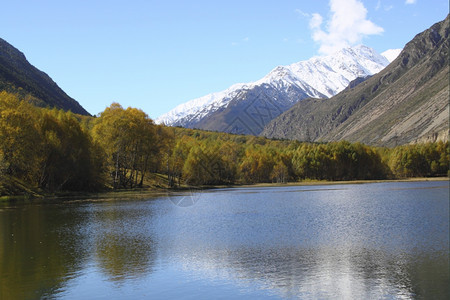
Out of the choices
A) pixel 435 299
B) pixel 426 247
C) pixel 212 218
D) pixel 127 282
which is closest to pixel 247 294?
pixel 127 282

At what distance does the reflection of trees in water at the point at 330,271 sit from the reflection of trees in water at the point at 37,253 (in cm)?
875

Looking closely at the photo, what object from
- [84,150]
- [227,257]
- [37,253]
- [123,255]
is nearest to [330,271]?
[227,257]

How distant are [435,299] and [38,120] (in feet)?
282

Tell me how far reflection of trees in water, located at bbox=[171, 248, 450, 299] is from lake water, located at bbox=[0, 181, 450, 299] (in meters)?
0.06

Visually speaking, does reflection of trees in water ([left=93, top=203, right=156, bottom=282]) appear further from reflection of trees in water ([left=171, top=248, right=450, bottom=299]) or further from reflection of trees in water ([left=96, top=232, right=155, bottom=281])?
reflection of trees in water ([left=171, top=248, right=450, bottom=299])

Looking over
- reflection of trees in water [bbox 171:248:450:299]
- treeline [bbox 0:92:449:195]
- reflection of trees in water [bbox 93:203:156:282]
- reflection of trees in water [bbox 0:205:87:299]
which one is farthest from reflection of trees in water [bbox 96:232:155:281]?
treeline [bbox 0:92:449:195]

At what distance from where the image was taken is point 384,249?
35875 mm

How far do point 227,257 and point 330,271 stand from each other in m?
8.21

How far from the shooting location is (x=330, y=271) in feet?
94.4

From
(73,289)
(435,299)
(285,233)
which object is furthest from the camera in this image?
(285,233)

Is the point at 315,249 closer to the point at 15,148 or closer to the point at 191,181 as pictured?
the point at 15,148

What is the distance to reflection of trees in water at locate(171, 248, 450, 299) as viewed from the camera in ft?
80.2

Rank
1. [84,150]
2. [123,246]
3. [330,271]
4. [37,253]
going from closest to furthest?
[330,271] → [37,253] → [123,246] → [84,150]

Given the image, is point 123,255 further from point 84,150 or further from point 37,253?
point 84,150
